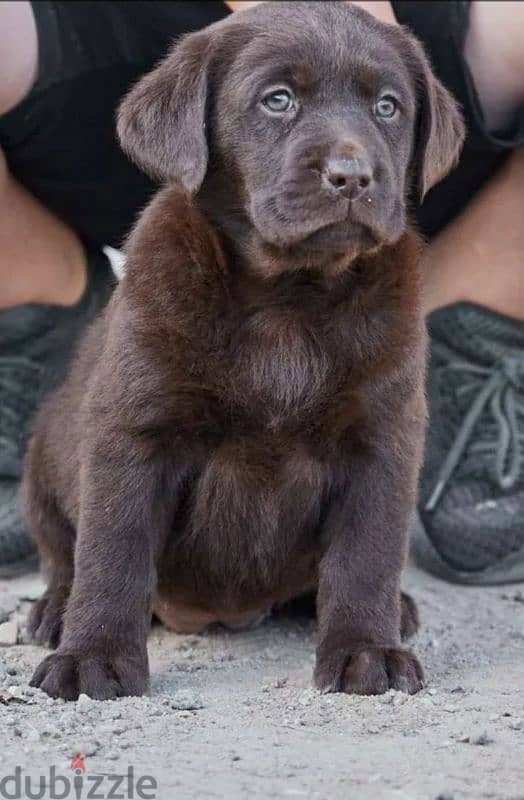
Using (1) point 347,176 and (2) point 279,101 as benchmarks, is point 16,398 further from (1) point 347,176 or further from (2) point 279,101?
(1) point 347,176

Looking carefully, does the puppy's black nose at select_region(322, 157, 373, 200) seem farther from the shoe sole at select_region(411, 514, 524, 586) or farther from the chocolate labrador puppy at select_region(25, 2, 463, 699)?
the shoe sole at select_region(411, 514, 524, 586)

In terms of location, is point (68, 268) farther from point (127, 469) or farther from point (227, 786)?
point (227, 786)

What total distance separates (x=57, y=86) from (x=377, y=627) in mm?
2112

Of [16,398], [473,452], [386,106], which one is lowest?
[473,452]

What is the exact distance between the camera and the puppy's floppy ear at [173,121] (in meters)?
2.73

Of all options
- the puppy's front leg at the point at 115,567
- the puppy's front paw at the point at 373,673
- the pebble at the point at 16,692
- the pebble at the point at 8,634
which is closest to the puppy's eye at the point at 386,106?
the puppy's front leg at the point at 115,567

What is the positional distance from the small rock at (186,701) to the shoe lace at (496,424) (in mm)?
1545

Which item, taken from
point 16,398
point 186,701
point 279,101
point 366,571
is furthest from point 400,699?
point 16,398

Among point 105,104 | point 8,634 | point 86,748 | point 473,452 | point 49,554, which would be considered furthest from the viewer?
point 105,104

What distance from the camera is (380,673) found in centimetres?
261

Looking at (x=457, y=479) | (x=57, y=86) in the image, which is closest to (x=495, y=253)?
(x=457, y=479)

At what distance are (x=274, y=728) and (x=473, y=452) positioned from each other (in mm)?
1818

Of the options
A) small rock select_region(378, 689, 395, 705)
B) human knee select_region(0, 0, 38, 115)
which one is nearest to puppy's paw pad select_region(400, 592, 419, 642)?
small rock select_region(378, 689, 395, 705)

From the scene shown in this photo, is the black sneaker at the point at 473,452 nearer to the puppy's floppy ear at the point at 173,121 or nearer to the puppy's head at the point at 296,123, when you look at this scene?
the puppy's head at the point at 296,123
